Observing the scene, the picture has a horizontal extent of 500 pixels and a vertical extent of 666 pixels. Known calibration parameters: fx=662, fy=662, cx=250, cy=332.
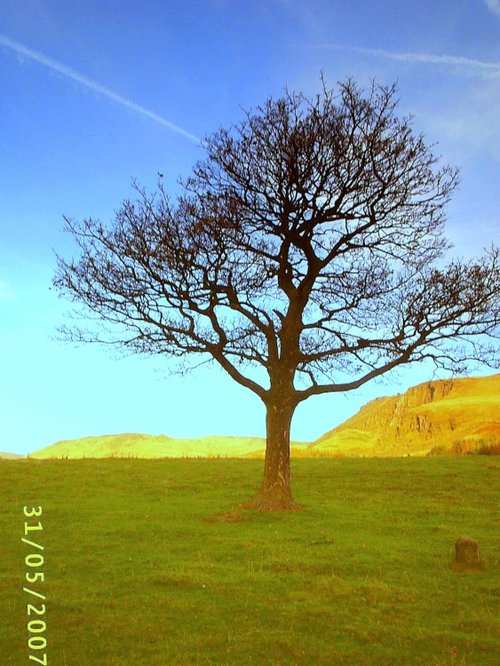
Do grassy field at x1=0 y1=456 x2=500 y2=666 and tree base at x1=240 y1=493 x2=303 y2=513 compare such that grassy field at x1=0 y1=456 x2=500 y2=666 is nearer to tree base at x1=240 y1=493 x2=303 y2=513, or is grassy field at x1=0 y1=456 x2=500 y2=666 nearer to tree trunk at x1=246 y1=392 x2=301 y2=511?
tree base at x1=240 y1=493 x2=303 y2=513

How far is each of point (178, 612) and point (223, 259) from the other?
49.3 ft

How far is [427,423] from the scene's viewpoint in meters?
53.2

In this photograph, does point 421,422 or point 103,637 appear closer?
point 103,637

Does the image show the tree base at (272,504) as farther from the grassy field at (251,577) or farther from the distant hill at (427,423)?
the distant hill at (427,423)

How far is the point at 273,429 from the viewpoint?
79.0ft

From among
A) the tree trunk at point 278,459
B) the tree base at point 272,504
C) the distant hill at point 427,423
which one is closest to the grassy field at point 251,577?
the tree base at point 272,504

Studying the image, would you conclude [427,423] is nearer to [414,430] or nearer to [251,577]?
[414,430]

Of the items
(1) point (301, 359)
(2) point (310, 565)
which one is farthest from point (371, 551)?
(1) point (301, 359)

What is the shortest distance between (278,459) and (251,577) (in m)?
9.37

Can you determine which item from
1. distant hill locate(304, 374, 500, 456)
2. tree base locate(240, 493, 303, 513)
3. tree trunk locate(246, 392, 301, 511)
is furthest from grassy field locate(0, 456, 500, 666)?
distant hill locate(304, 374, 500, 456)

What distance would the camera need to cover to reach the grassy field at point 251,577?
10.7 meters

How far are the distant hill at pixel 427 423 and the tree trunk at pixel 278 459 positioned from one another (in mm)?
24111

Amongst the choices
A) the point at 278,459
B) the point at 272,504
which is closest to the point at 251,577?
the point at 272,504

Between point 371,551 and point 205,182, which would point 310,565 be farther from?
point 205,182
